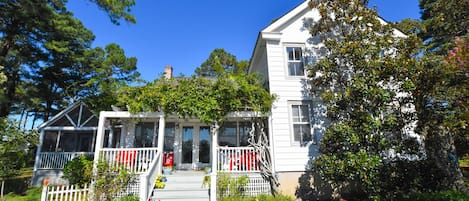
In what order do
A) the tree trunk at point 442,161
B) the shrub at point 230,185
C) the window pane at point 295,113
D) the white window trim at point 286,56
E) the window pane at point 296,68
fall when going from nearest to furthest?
the tree trunk at point 442,161
the shrub at point 230,185
the window pane at point 295,113
the white window trim at point 286,56
the window pane at point 296,68

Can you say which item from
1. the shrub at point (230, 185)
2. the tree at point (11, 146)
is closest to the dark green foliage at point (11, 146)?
the tree at point (11, 146)

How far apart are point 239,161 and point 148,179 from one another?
3.38 metres

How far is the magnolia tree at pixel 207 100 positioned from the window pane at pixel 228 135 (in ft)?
6.04

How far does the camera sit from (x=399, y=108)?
7.07 metres

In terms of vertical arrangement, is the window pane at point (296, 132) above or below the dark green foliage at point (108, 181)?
above

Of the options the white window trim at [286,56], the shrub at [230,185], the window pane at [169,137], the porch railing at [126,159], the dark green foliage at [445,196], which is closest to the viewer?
the dark green foliage at [445,196]

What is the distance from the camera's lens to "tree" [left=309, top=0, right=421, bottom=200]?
21.2ft

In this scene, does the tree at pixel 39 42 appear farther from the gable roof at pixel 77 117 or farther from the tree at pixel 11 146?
the tree at pixel 11 146

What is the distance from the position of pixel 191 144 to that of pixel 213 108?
3178 millimetres

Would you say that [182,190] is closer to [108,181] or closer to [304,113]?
[108,181]

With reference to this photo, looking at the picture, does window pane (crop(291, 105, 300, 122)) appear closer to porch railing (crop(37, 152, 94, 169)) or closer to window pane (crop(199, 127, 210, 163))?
window pane (crop(199, 127, 210, 163))

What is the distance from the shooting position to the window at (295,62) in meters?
9.51

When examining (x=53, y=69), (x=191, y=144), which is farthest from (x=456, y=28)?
(x=53, y=69)

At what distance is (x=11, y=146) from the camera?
27.7 ft
